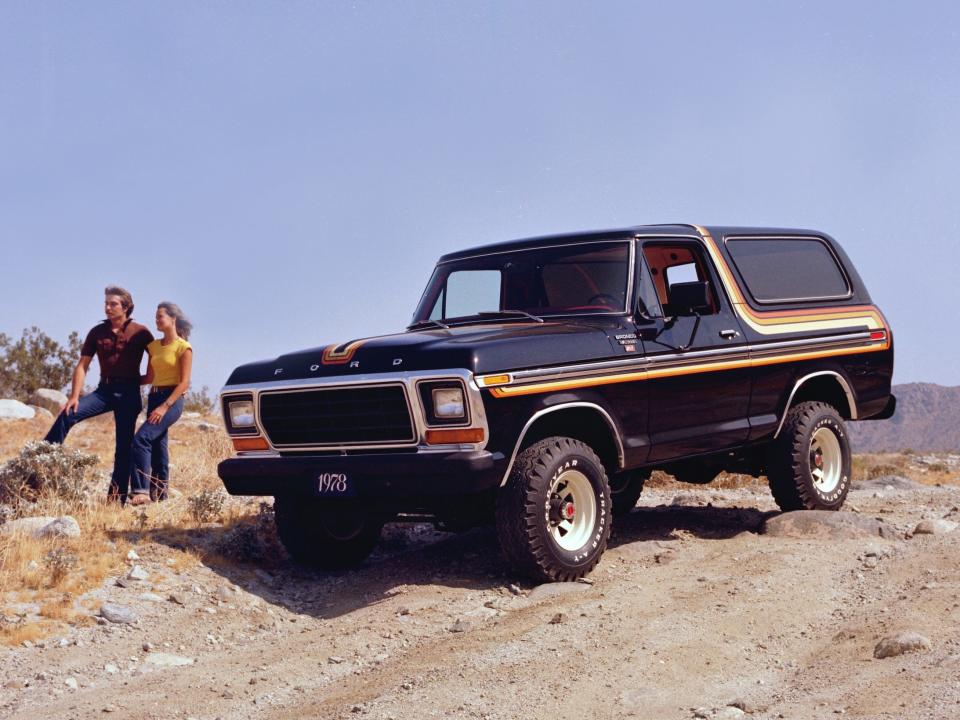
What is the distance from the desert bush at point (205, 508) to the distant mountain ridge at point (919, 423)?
162ft

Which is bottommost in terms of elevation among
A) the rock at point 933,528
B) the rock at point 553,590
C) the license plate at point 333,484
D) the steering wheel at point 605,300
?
the rock at point 933,528

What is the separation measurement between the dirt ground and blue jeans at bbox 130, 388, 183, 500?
1.14 m

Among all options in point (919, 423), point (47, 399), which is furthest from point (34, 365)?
point (919, 423)

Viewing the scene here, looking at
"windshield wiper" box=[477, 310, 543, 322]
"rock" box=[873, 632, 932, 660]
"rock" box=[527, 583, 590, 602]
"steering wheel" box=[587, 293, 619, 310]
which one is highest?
"steering wheel" box=[587, 293, 619, 310]

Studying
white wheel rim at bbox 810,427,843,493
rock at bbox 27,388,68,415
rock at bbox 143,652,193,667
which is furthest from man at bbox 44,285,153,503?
rock at bbox 27,388,68,415

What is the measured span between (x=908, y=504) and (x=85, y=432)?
13914mm

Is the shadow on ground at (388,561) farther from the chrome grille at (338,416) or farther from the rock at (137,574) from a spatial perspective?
the chrome grille at (338,416)

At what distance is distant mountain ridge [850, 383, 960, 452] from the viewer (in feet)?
193

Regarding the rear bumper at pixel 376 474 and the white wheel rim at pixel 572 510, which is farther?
the white wheel rim at pixel 572 510

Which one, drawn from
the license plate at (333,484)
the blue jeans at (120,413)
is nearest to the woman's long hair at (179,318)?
the blue jeans at (120,413)

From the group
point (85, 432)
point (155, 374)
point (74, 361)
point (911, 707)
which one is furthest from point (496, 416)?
point (74, 361)

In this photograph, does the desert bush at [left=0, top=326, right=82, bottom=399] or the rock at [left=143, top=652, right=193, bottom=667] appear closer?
the rock at [left=143, top=652, right=193, bottom=667]

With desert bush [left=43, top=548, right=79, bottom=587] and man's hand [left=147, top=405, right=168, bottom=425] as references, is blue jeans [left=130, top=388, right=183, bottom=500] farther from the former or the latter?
desert bush [left=43, top=548, right=79, bottom=587]

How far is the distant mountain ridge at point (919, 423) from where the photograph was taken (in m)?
58.7
